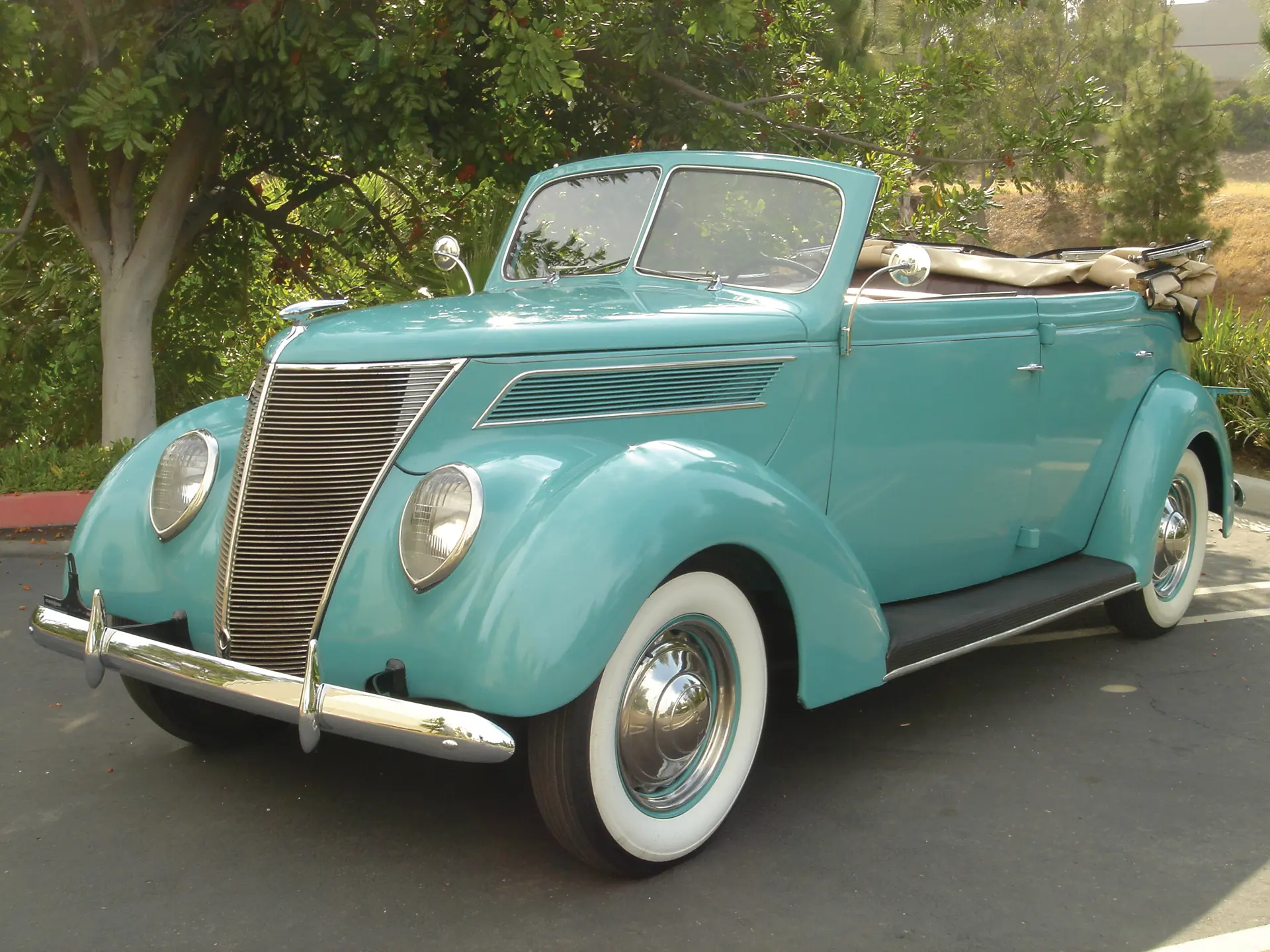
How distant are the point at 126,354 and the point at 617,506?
20.4ft

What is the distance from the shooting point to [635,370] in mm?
3307

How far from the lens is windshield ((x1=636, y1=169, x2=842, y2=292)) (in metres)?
4.05

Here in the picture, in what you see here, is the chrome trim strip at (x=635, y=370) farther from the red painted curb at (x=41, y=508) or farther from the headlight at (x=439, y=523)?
the red painted curb at (x=41, y=508)

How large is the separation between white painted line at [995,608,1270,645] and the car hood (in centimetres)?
225

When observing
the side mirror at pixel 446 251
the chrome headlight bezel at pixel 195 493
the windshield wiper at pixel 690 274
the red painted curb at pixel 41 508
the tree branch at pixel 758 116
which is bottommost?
the red painted curb at pixel 41 508

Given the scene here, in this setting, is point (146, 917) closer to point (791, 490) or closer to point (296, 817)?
point (296, 817)

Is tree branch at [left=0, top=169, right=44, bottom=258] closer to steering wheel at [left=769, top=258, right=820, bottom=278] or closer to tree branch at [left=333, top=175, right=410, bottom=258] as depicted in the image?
tree branch at [left=333, top=175, right=410, bottom=258]

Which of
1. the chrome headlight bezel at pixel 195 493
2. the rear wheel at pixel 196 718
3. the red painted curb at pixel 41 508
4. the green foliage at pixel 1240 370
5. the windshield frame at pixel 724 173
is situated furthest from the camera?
the green foliage at pixel 1240 370

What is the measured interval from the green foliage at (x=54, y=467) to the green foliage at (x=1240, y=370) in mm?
7232

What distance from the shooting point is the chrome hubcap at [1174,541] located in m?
5.15

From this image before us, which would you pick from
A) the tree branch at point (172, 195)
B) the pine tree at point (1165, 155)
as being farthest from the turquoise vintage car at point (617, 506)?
the pine tree at point (1165, 155)

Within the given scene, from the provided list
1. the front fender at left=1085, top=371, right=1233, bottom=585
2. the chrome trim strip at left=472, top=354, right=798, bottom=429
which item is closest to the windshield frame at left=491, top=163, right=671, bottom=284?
the chrome trim strip at left=472, top=354, right=798, bottom=429

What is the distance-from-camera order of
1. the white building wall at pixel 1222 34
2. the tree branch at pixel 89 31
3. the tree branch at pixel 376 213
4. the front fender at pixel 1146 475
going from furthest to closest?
the white building wall at pixel 1222 34
the tree branch at pixel 376 213
the tree branch at pixel 89 31
the front fender at pixel 1146 475

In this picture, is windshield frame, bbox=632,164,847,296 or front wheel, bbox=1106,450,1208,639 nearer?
windshield frame, bbox=632,164,847,296
